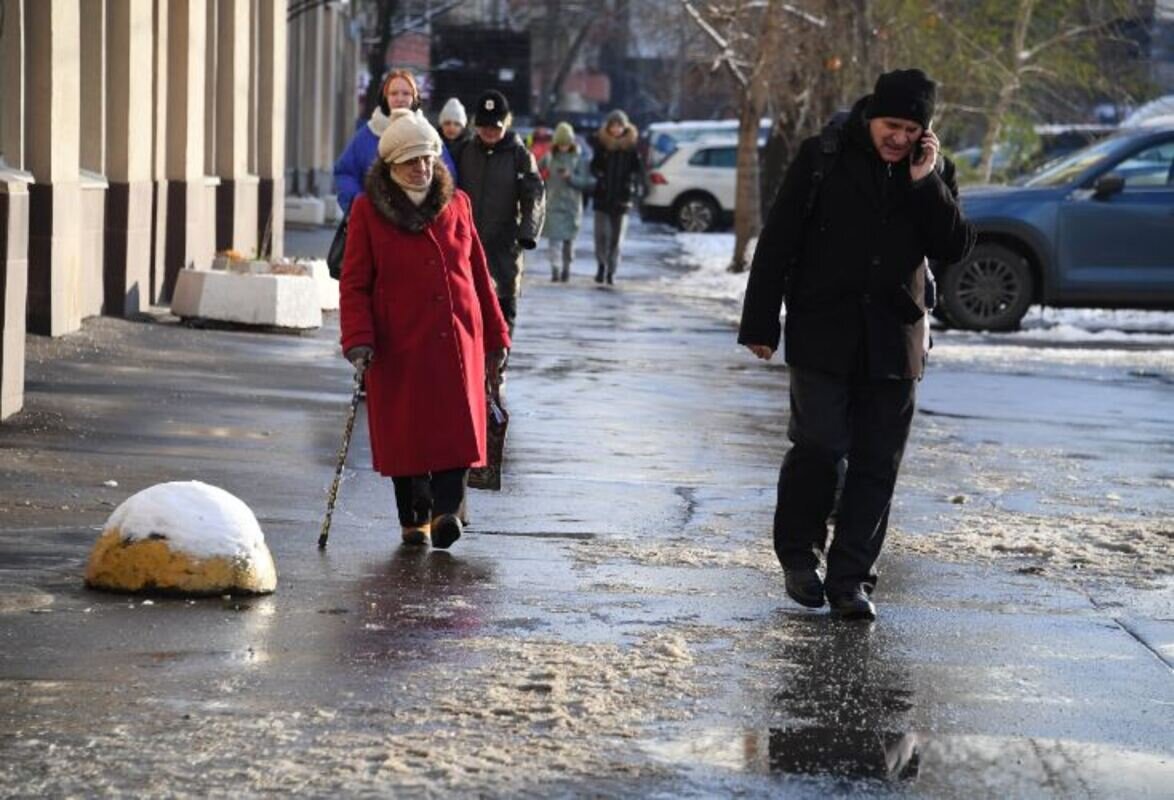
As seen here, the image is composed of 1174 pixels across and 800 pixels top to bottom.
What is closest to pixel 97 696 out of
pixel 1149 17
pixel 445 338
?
pixel 445 338

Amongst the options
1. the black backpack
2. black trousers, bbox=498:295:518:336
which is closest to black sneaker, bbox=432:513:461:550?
the black backpack

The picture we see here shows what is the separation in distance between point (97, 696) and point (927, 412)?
363 inches

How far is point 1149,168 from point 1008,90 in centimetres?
1055

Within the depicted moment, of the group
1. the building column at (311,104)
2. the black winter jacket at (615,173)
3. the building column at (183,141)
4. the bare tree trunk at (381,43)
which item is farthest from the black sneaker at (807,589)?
the bare tree trunk at (381,43)

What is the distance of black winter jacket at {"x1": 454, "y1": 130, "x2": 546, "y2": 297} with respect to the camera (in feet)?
44.8

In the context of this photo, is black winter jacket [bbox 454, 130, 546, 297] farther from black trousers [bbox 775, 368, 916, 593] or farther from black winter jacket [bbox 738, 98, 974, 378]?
black winter jacket [bbox 738, 98, 974, 378]

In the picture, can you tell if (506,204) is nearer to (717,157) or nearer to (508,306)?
(508,306)

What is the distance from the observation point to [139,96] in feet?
60.1

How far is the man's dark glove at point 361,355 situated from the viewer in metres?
8.73

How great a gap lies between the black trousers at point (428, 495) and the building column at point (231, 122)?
1378 centimetres

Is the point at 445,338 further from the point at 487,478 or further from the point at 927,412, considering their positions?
the point at 927,412

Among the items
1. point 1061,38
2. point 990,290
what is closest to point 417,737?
point 990,290

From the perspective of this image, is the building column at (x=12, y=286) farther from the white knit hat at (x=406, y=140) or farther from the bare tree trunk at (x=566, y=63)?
the bare tree trunk at (x=566, y=63)

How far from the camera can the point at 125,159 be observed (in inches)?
704
